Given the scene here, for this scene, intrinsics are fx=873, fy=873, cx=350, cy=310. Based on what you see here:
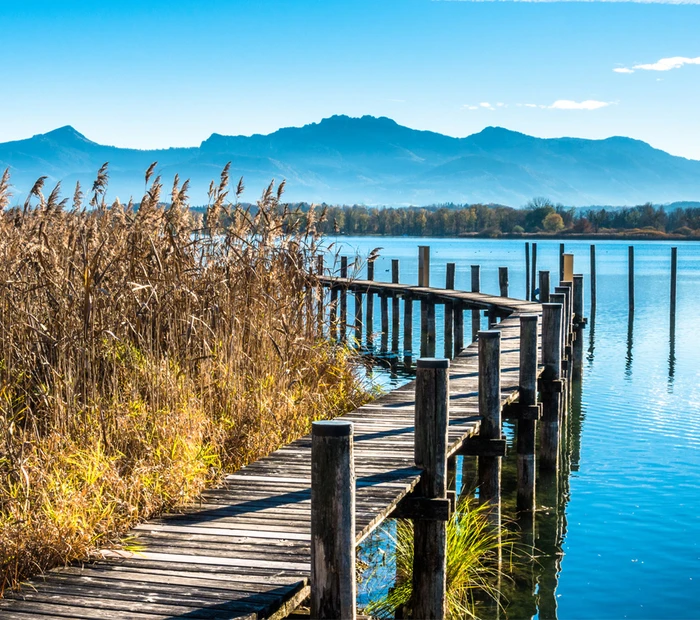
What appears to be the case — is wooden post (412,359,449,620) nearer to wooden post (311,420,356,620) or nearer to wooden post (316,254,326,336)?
wooden post (311,420,356,620)

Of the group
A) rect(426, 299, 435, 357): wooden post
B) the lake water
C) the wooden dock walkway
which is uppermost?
the wooden dock walkway

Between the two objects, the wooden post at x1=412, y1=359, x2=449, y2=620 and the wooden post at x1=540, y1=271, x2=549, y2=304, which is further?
the wooden post at x1=540, y1=271, x2=549, y2=304

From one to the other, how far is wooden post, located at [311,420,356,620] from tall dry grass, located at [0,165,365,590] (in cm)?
149

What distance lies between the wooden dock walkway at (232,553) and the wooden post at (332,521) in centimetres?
28

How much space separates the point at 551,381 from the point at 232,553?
23.7 feet

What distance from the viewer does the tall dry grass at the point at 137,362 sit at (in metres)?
5.53

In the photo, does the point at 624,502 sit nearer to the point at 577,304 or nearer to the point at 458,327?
the point at 577,304

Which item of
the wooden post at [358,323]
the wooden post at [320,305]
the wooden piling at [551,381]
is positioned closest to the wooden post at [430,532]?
the wooden post at [320,305]

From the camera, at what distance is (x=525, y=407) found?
393 inches

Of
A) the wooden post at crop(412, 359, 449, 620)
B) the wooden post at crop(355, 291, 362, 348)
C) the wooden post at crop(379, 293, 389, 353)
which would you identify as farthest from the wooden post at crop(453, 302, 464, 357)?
the wooden post at crop(412, 359, 449, 620)

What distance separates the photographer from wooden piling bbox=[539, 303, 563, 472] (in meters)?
11.1

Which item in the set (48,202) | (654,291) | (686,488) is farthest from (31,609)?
(654,291)

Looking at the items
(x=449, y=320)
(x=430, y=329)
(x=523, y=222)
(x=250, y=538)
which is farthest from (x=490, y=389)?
(x=523, y=222)

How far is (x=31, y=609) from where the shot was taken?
4.25m
